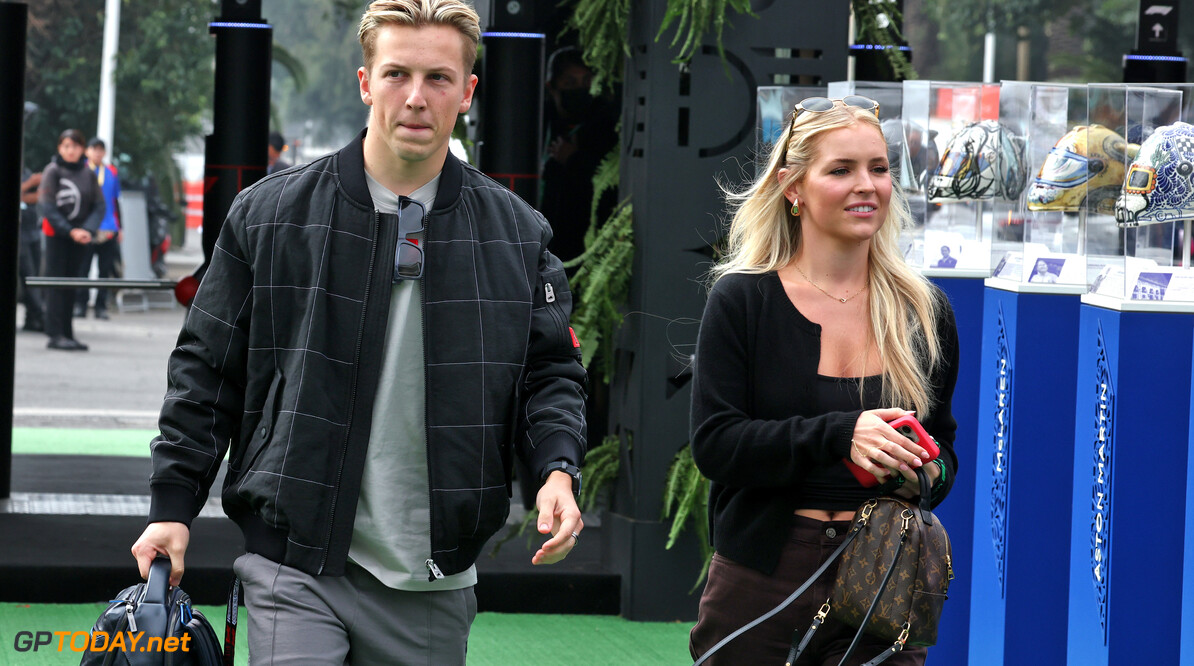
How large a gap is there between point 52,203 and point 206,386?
12.9 meters

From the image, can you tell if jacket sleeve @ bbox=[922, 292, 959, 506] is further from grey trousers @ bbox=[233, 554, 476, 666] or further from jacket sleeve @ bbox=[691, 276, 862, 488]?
grey trousers @ bbox=[233, 554, 476, 666]

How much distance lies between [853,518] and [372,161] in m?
1.12

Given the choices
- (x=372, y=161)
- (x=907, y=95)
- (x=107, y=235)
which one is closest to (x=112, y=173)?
(x=107, y=235)

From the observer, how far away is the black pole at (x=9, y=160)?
718 centimetres

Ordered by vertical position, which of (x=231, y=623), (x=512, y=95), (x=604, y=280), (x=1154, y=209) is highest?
(x=512, y=95)

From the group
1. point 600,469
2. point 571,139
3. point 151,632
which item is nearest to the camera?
point 151,632

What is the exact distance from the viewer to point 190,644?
8.33 feet

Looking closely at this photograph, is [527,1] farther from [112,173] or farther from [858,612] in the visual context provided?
[112,173]

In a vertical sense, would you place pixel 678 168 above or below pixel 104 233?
above

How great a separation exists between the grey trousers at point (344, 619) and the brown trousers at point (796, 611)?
54 centimetres

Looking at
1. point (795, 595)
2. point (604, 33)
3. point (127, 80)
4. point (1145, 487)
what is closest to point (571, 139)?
point (604, 33)

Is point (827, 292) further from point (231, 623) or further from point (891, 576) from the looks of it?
point (231, 623)

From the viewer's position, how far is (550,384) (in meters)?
2.81

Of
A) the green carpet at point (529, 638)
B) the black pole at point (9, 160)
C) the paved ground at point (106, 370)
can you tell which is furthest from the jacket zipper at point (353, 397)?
the paved ground at point (106, 370)
